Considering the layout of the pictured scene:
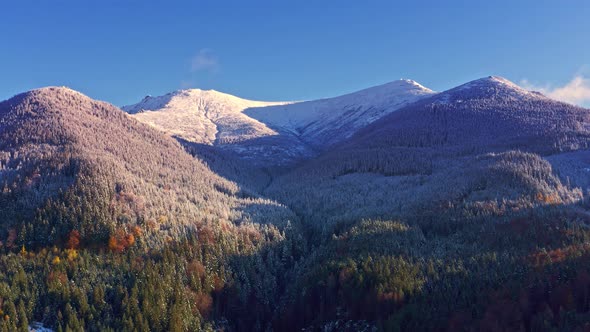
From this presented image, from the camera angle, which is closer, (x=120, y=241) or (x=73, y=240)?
(x=73, y=240)

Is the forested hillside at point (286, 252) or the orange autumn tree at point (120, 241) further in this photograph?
the orange autumn tree at point (120, 241)

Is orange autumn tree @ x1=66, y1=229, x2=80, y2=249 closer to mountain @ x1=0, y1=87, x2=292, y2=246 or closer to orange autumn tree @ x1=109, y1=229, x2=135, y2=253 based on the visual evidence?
mountain @ x1=0, y1=87, x2=292, y2=246

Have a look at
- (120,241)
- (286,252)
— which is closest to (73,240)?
(120,241)

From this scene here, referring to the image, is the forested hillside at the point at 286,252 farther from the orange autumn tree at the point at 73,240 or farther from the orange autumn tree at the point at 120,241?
the orange autumn tree at the point at 73,240

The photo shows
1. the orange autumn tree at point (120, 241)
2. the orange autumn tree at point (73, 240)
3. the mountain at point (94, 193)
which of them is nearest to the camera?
the orange autumn tree at point (73, 240)

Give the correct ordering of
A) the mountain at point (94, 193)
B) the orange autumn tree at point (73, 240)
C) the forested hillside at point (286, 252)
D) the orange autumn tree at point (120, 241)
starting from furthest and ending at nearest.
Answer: the mountain at point (94, 193) → the orange autumn tree at point (120, 241) → the orange autumn tree at point (73, 240) → the forested hillside at point (286, 252)

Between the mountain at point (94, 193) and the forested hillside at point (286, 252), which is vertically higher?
the mountain at point (94, 193)

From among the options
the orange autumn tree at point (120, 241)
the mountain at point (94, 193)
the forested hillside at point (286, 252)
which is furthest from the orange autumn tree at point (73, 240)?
the orange autumn tree at point (120, 241)

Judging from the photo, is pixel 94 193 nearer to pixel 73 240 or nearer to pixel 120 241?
pixel 73 240

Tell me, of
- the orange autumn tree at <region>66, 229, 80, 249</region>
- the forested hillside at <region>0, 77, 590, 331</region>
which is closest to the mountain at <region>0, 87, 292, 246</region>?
the forested hillside at <region>0, 77, 590, 331</region>

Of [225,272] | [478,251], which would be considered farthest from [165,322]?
[478,251]
